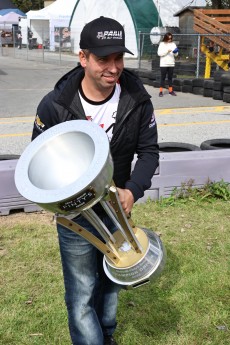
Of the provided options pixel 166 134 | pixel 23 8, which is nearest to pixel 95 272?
pixel 166 134

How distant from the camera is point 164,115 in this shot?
10648 millimetres

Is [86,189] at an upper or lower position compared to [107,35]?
lower

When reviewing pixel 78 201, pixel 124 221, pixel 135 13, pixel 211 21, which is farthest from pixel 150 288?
pixel 135 13

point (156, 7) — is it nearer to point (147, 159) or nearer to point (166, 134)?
point (166, 134)

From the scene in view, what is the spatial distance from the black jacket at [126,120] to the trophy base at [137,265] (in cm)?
25

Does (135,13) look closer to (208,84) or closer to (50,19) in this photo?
(50,19)

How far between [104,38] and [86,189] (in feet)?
2.69

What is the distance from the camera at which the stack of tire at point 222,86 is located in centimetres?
1223

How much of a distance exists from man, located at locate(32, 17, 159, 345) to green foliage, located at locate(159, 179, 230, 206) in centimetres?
273

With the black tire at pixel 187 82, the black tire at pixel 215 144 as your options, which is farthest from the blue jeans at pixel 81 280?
the black tire at pixel 187 82

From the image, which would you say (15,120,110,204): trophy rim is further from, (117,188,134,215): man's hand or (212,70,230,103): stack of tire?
(212,70,230,103): stack of tire

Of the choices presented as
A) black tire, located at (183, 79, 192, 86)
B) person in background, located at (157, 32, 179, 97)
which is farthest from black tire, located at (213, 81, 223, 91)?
person in background, located at (157, 32, 179, 97)

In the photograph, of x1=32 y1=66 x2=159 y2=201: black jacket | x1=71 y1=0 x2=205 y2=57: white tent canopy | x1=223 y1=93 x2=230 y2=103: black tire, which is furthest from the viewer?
x1=71 y1=0 x2=205 y2=57: white tent canopy

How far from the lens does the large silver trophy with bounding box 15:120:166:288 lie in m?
1.83
